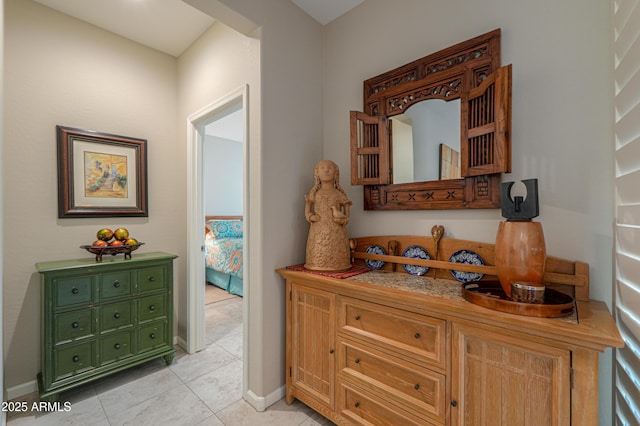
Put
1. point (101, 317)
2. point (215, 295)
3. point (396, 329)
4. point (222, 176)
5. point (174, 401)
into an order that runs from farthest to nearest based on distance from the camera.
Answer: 1. point (222, 176)
2. point (215, 295)
3. point (101, 317)
4. point (174, 401)
5. point (396, 329)

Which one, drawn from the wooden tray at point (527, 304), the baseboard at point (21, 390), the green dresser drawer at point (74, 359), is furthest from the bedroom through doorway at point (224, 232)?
the wooden tray at point (527, 304)

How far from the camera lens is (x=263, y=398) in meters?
1.66

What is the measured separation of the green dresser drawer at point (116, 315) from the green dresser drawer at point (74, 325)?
60mm

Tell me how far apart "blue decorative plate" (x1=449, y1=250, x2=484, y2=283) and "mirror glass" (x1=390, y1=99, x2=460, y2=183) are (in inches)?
16.4

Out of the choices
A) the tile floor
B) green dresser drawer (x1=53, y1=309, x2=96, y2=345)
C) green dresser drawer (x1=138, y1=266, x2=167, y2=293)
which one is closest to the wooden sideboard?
the tile floor

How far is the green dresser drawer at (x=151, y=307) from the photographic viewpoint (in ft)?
6.78

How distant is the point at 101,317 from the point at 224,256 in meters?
2.02

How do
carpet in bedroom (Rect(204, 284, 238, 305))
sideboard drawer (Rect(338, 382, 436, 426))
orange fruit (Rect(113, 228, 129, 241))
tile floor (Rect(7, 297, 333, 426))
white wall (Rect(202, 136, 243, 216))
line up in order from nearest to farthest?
sideboard drawer (Rect(338, 382, 436, 426))
tile floor (Rect(7, 297, 333, 426))
orange fruit (Rect(113, 228, 129, 241))
carpet in bedroom (Rect(204, 284, 238, 305))
white wall (Rect(202, 136, 243, 216))

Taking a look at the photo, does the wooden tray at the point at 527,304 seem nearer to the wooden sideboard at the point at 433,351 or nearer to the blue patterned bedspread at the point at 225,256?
the wooden sideboard at the point at 433,351

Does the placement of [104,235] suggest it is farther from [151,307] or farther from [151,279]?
[151,307]

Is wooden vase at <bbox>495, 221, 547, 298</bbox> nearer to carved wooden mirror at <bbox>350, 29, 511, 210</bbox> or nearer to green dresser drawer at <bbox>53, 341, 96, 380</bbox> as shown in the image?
carved wooden mirror at <bbox>350, 29, 511, 210</bbox>

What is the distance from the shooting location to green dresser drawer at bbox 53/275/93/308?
172 cm

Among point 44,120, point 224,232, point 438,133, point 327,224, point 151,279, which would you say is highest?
point 44,120

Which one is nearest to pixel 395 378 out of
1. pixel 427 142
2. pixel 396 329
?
pixel 396 329
